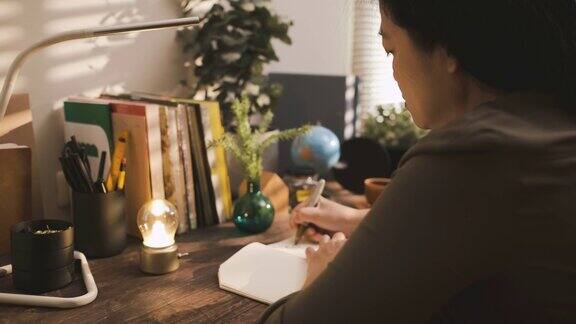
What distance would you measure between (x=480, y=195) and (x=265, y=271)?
1.82 feet

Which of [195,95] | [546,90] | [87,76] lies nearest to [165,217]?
[87,76]

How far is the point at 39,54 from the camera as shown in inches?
47.2

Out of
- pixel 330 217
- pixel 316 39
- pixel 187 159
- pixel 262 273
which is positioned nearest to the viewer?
pixel 262 273

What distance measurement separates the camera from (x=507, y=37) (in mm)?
576

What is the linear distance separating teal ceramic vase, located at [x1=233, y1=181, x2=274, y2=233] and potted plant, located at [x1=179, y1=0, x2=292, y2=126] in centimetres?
33

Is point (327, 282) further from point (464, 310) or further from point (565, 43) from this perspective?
point (565, 43)

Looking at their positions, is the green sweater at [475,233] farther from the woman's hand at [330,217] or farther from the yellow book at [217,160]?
the yellow book at [217,160]

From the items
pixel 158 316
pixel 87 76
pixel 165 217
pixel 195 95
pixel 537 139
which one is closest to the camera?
pixel 537 139

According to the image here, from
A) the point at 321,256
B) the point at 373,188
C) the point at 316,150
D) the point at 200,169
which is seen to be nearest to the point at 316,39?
the point at 316,150

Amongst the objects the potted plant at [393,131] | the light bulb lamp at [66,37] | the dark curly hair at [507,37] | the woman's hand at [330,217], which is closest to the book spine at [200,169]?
the woman's hand at [330,217]

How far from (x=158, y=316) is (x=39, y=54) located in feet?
2.27

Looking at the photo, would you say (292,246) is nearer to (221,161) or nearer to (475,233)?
(221,161)

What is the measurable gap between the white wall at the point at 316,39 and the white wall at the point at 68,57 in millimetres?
600

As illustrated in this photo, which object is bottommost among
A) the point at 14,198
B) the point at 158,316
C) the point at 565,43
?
the point at 158,316
